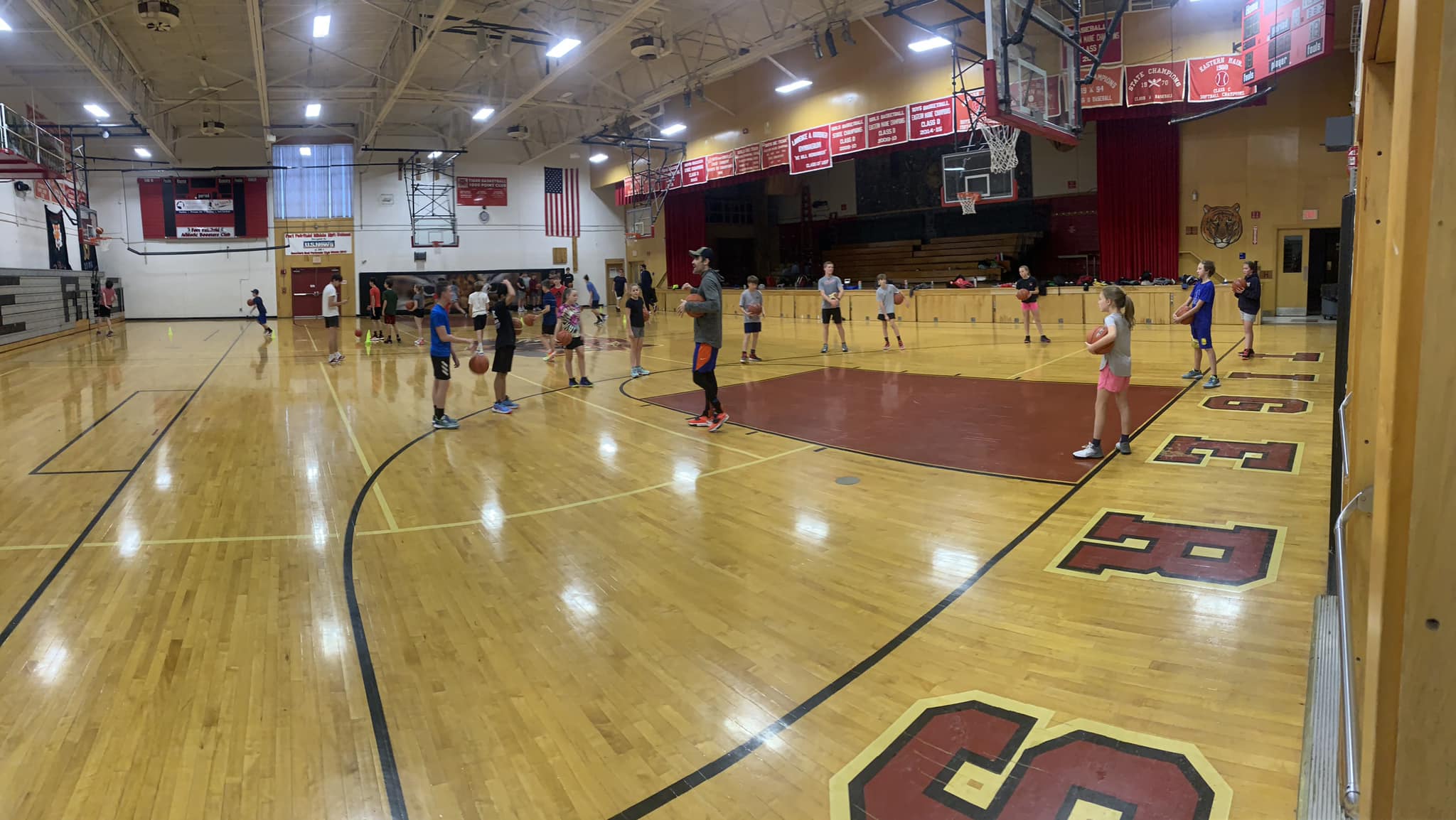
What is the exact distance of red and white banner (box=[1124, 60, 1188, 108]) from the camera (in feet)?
52.0

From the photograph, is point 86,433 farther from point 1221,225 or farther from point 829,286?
point 1221,225

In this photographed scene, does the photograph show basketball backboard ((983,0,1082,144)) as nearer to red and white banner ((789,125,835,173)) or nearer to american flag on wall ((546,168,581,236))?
red and white banner ((789,125,835,173))

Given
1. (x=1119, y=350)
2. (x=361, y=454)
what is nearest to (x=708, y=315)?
(x=361, y=454)

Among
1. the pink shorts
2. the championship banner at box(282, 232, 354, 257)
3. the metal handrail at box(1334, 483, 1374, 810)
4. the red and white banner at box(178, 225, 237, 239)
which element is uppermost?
the red and white banner at box(178, 225, 237, 239)

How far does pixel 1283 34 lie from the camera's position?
43.4 feet

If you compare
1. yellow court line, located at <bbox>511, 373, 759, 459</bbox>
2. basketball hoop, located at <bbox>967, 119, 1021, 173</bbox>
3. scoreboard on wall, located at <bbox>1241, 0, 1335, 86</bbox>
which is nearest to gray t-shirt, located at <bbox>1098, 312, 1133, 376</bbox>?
yellow court line, located at <bbox>511, 373, 759, 459</bbox>

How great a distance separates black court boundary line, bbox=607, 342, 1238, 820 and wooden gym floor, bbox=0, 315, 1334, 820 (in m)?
0.01

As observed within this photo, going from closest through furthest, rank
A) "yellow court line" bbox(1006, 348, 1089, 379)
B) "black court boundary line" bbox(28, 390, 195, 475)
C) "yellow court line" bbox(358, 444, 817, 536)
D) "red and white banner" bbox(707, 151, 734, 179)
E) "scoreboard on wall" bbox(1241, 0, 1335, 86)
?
"yellow court line" bbox(358, 444, 817, 536), "black court boundary line" bbox(28, 390, 195, 475), "yellow court line" bbox(1006, 348, 1089, 379), "scoreboard on wall" bbox(1241, 0, 1335, 86), "red and white banner" bbox(707, 151, 734, 179)

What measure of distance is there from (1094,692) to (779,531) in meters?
2.36

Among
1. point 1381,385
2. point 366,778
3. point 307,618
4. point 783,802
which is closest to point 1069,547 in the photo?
point 783,802

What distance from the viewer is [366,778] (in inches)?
110

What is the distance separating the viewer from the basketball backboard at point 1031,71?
9.98 m

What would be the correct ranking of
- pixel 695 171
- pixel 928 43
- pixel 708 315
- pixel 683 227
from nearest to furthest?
pixel 708 315 → pixel 928 43 → pixel 695 171 → pixel 683 227

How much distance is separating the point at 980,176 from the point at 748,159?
828 cm
